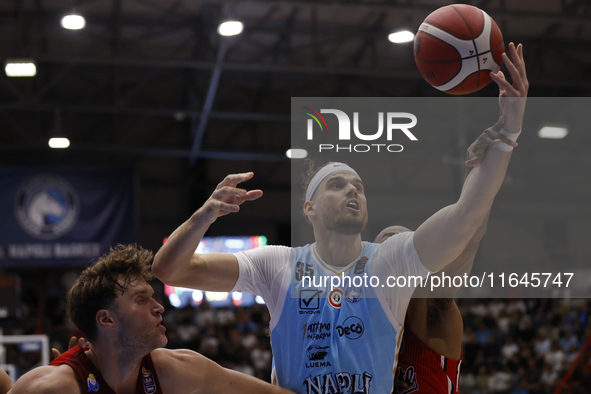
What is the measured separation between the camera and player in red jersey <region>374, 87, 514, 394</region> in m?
4.04

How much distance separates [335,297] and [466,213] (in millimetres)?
991

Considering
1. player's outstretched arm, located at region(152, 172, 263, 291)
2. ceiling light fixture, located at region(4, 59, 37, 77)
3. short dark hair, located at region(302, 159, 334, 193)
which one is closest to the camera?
player's outstretched arm, located at region(152, 172, 263, 291)

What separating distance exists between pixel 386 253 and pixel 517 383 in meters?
12.9

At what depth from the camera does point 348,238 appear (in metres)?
4.14

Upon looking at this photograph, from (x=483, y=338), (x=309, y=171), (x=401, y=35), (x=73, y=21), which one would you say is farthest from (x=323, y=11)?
(x=309, y=171)

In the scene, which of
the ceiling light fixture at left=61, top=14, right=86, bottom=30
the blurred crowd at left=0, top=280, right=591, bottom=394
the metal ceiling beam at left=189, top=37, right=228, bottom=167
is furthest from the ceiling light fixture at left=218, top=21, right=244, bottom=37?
the blurred crowd at left=0, top=280, right=591, bottom=394

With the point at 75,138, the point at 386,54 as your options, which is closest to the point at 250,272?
the point at 386,54

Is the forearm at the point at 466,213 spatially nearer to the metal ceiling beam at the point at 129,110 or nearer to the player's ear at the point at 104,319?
the player's ear at the point at 104,319

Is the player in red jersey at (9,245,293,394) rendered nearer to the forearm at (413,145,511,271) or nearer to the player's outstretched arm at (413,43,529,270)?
the forearm at (413,145,511,271)

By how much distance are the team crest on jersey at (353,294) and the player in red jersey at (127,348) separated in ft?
2.17

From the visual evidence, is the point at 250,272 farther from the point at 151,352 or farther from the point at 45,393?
the point at 45,393

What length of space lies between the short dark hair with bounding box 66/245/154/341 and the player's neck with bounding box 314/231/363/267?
3.63ft

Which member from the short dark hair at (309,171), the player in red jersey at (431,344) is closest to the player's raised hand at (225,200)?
the short dark hair at (309,171)

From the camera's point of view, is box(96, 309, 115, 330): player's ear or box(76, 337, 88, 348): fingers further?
box(76, 337, 88, 348): fingers
